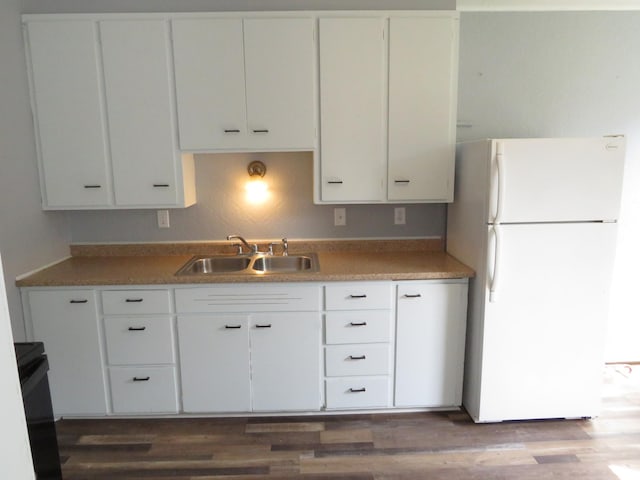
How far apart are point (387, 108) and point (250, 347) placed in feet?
5.17

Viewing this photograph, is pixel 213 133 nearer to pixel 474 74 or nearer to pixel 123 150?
pixel 123 150

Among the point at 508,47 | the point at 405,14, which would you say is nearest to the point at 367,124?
the point at 405,14

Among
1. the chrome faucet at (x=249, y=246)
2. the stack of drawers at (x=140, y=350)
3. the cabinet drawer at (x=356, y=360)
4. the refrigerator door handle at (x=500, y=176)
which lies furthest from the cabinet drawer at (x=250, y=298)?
the refrigerator door handle at (x=500, y=176)

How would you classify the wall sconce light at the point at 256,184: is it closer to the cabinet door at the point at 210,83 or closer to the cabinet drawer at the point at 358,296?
the cabinet door at the point at 210,83

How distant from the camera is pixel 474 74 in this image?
281cm

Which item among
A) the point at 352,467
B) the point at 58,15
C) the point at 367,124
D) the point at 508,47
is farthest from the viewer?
the point at 508,47

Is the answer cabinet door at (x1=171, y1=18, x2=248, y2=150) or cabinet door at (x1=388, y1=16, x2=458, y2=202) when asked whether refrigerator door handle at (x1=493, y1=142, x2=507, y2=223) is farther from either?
cabinet door at (x1=171, y1=18, x2=248, y2=150)

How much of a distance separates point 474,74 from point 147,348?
262cm

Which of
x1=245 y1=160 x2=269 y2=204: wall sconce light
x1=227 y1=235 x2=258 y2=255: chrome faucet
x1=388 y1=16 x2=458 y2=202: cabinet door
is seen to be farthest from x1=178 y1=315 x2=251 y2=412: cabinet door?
x1=388 y1=16 x2=458 y2=202: cabinet door

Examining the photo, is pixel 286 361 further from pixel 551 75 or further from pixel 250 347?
pixel 551 75

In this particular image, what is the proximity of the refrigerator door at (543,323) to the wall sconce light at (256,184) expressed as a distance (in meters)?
1.44

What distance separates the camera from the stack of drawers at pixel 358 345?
2396 millimetres

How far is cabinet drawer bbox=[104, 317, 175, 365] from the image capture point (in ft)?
7.84

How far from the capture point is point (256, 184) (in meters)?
2.87
